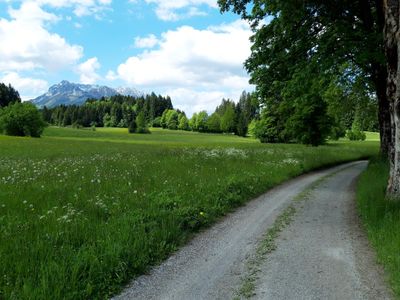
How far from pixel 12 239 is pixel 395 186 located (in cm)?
911

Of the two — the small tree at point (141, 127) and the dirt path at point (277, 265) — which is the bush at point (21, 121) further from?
the dirt path at point (277, 265)

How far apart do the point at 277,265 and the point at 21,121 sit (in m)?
94.7

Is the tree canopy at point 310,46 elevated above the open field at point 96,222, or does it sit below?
above

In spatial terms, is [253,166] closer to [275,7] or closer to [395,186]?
[275,7]

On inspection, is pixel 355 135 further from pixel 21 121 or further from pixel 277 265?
pixel 277 265

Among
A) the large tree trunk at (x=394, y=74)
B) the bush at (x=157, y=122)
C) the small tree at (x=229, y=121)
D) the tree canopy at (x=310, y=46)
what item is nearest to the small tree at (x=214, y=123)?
the small tree at (x=229, y=121)

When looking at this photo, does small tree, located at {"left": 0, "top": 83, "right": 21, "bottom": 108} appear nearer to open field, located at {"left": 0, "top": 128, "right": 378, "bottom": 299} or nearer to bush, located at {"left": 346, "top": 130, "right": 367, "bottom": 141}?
bush, located at {"left": 346, "top": 130, "right": 367, "bottom": 141}

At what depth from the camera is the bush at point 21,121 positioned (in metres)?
88.6

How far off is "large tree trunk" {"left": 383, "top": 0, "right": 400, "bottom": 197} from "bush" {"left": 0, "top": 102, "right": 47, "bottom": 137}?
91.8 metres

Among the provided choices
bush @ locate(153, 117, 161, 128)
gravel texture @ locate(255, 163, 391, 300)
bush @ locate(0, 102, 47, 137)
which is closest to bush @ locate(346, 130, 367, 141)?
bush @ locate(0, 102, 47, 137)

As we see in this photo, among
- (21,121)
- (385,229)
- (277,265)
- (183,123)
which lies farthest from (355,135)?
(277,265)

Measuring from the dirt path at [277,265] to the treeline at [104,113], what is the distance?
15368 cm

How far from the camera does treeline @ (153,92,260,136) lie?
137 meters

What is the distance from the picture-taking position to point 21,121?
88875 mm
